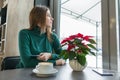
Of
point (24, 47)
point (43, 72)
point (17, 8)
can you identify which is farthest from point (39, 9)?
point (43, 72)

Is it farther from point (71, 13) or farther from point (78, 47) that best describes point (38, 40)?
point (71, 13)

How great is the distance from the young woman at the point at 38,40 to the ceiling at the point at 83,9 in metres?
0.58

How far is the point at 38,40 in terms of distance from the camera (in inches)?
72.8

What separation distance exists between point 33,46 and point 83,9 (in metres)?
0.99

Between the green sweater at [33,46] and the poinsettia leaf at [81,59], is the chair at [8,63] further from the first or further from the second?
the poinsettia leaf at [81,59]

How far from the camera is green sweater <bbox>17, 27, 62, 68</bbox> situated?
62.3 inches

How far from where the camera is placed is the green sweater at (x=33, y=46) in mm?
1582

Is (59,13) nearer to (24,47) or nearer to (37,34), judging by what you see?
(37,34)

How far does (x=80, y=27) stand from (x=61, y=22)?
0.48m

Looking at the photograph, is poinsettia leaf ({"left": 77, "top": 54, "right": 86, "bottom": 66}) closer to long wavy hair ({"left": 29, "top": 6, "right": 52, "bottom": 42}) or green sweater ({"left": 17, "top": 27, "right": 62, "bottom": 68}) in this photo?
Answer: green sweater ({"left": 17, "top": 27, "right": 62, "bottom": 68})

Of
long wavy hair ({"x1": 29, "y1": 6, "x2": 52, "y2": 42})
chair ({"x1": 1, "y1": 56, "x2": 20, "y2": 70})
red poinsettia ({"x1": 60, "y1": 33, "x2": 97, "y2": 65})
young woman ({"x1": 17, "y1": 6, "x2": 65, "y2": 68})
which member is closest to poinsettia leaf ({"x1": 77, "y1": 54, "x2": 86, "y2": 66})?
red poinsettia ({"x1": 60, "y1": 33, "x2": 97, "y2": 65})

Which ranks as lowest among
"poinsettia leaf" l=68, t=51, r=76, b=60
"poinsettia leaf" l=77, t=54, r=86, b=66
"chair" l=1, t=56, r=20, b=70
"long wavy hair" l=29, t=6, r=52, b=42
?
"chair" l=1, t=56, r=20, b=70

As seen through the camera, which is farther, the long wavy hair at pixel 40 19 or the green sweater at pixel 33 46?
the long wavy hair at pixel 40 19

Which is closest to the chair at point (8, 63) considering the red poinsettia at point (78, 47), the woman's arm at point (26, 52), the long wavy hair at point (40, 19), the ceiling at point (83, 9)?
the woman's arm at point (26, 52)
